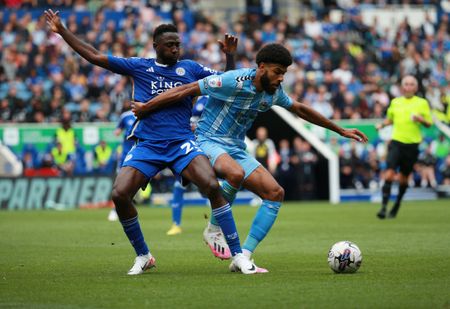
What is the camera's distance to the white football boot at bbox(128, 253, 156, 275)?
10.2 m

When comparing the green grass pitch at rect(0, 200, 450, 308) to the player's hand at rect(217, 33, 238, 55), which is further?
the player's hand at rect(217, 33, 238, 55)

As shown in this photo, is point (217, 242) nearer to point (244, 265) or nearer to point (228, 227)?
point (228, 227)

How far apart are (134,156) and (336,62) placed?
990 inches

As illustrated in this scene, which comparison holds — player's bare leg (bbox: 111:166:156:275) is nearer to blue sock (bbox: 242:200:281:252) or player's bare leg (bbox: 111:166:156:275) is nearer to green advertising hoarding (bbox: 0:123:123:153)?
blue sock (bbox: 242:200:281:252)

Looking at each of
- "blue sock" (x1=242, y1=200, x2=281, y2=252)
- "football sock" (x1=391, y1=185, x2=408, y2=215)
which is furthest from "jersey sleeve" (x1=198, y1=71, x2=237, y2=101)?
"football sock" (x1=391, y1=185, x2=408, y2=215)

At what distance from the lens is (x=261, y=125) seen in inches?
1168

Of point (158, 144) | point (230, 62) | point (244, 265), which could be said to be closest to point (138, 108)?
point (158, 144)

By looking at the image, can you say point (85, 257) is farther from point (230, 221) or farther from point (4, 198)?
point (4, 198)

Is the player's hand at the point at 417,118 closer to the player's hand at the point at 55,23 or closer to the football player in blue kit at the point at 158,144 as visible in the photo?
the football player in blue kit at the point at 158,144

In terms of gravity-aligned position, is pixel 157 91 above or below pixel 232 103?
above

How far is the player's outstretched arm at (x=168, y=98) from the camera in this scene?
10117 millimetres

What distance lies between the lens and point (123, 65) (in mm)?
10477

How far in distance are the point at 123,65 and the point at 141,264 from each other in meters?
2.01

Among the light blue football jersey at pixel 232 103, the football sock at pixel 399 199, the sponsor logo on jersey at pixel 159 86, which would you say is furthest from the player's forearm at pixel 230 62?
the football sock at pixel 399 199
